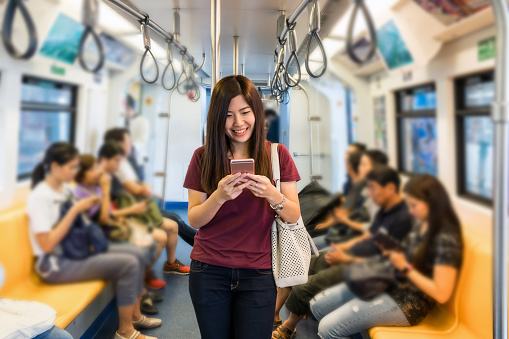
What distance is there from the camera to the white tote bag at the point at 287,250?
1460 mm

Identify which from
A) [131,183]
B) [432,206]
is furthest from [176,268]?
[432,206]

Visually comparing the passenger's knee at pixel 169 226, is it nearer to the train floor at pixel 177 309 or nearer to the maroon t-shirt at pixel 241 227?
the train floor at pixel 177 309

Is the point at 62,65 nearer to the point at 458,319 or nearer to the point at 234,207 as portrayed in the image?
the point at 234,207

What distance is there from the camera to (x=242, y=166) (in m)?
1.27

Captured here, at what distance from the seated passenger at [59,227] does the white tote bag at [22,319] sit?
0.11 m

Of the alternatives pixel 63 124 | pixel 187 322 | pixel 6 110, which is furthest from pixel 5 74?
pixel 187 322

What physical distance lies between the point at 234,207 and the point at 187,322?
2.14 feet

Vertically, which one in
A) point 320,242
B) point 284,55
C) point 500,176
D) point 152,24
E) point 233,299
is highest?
point 152,24

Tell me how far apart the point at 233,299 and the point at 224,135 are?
699 mm

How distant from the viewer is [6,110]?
1.12 metres

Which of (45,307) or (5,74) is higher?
(5,74)

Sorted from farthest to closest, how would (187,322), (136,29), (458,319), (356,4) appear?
(187,322)
(136,29)
(458,319)
(356,4)

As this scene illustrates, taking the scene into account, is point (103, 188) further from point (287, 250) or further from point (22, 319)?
point (287, 250)

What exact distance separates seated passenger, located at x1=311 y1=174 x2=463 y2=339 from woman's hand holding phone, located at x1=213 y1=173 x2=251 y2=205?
573mm
